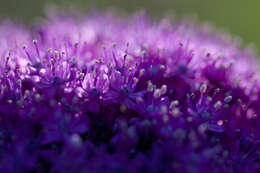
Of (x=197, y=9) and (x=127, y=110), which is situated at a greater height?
(x=197, y=9)

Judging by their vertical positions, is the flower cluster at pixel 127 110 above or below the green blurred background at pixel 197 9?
below

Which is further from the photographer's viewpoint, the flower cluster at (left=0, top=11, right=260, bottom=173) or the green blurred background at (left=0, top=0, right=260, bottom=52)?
the green blurred background at (left=0, top=0, right=260, bottom=52)

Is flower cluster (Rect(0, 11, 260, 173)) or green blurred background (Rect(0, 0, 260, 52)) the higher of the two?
green blurred background (Rect(0, 0, 260, 52))

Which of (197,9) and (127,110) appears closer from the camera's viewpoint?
(127,110)

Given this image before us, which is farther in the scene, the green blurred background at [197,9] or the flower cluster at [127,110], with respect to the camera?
the green blurred background at [197,9]
